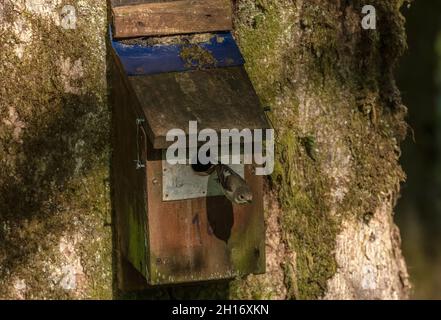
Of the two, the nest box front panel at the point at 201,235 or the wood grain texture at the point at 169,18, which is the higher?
the wood grain texture at the point at 169,18

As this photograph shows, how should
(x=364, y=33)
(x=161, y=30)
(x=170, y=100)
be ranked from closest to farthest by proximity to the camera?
(x=170, y=100) < (x=161, y=30) < (x=364, y=33)

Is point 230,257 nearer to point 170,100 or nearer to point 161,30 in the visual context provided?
point 170,100

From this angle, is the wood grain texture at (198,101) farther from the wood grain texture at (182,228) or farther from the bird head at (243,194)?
the bird head at (243,194)

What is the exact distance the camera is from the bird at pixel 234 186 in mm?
3119

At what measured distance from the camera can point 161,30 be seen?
3.50 meters

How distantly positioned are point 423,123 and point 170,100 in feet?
16.3

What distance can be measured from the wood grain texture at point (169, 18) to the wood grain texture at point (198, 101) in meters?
0.24

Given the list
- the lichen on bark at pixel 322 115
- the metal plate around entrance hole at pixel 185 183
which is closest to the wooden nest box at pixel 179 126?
the metal plate around entrance hole at pixel 185 183

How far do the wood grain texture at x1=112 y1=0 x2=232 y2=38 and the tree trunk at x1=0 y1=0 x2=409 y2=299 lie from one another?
172mm

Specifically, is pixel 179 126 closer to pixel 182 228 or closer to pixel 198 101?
pixel 198 101

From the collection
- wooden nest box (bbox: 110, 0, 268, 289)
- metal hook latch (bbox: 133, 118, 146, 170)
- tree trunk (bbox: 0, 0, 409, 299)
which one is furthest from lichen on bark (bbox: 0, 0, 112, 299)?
metal hook latch (bbox: 133, 118, 146, 170)

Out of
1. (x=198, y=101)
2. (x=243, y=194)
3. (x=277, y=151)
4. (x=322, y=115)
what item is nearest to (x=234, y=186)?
(x=243, y=194)

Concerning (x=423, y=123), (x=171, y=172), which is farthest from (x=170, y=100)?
→ (x=423, y=123)

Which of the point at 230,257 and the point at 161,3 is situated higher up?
the point at 161,3
